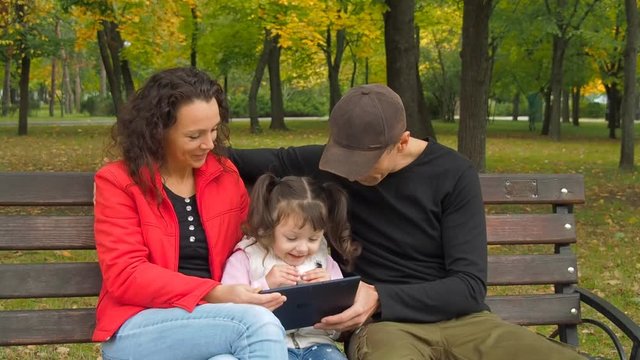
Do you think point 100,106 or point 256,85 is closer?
point 256,85

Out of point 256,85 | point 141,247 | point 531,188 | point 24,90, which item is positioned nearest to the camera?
point 141,247

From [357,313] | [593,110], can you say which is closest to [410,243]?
[357,313]

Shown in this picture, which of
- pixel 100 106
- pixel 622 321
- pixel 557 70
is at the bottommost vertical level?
pixel 100 106

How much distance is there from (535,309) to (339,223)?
3.90ft

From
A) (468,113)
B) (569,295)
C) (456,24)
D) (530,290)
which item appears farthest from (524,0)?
(569,295)

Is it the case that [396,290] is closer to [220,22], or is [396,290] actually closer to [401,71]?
[401,71]

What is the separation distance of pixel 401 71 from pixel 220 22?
2027cm

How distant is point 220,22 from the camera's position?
104 feet

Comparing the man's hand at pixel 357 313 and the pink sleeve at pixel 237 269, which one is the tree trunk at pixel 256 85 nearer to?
the pink sleeve at pixel 237 269

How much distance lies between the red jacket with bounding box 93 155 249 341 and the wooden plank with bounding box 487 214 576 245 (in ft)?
4.37

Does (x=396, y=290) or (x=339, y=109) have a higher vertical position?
(x=339, y=109)

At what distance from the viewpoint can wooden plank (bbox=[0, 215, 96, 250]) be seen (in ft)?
11.3

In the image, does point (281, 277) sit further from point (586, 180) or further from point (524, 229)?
point (586, 180)

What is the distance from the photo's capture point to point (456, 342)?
10.8 feet
